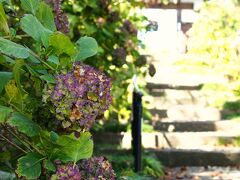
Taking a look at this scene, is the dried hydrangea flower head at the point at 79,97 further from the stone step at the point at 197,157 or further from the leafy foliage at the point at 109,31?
the stone step at the point at 197,157

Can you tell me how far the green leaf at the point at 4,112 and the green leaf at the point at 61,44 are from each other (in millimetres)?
178

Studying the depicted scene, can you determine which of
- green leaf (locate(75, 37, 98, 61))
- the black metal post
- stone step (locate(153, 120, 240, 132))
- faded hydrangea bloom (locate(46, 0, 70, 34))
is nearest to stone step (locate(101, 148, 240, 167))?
stone step (locate(153, 120, 240, 132))

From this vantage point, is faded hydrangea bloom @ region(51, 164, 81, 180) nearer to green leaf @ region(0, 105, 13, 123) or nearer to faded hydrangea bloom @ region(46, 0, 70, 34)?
green leaf @ region(0, 105, 13, 123)

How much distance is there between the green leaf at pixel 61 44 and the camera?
1.32 metres

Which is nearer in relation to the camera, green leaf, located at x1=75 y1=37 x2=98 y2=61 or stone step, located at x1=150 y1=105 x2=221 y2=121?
green leaf, located at x1=75 y1=37 x2=98 y2=61

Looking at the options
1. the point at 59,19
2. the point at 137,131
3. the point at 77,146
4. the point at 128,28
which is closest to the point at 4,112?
the point at 77,146

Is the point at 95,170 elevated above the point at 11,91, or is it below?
below

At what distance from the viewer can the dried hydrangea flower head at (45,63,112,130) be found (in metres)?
1.24

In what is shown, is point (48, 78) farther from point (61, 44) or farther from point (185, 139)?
point (185, 139)

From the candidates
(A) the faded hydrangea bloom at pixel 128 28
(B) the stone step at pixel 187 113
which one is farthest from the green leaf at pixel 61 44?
(B) the stone step at pixel 187 113

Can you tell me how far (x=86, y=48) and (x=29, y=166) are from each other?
0.36 metres

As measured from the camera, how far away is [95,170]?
1.33m

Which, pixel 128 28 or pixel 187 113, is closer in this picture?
pixel 128 28

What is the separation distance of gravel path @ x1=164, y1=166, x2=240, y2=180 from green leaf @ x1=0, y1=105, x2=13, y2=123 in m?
5.09
